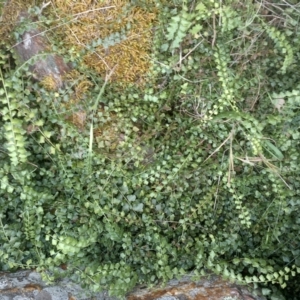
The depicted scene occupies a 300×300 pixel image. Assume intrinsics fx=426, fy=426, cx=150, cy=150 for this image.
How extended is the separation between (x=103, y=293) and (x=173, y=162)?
0.92 metres

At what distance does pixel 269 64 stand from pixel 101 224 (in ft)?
5.02

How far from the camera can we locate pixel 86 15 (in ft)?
8.98

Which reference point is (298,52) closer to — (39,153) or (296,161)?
(296,161)

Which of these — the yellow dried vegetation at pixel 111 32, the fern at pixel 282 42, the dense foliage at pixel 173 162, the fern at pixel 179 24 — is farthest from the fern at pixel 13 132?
the fern at pixel 282 42

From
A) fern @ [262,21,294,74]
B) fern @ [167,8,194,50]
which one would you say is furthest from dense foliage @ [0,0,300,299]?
fern @ [167,8,194,50]

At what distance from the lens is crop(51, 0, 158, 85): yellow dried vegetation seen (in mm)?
2729

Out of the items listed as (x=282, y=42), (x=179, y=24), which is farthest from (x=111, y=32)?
(x=282, y=42)

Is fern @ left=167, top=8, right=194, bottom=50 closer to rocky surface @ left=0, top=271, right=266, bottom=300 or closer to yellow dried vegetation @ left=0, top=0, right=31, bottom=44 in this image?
yellow dried vegetation @ left=0, top=0, right=31, bottom=44

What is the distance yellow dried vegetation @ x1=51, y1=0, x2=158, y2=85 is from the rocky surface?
134 cm

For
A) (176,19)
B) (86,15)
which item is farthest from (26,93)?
(176,19)

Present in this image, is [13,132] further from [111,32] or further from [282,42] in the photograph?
[282,42]

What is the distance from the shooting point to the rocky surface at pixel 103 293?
2527 millimetres

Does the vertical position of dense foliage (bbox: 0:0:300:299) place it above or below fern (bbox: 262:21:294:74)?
below

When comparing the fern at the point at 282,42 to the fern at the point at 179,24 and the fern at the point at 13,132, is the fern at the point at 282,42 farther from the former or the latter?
the fern at the point at 13,132
